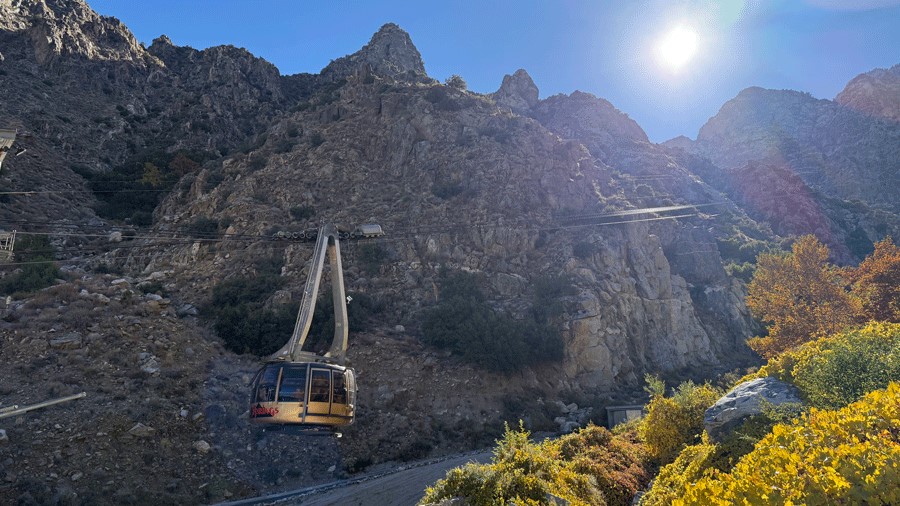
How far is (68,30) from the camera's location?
64562 mm

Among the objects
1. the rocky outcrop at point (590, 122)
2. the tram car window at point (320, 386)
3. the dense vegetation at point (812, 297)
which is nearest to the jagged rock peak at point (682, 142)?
the rocky outcrop at point (590, 122)

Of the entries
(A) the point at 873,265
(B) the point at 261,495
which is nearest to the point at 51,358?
(B) the point at 261,495

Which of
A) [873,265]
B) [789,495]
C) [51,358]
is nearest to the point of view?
[789,495]

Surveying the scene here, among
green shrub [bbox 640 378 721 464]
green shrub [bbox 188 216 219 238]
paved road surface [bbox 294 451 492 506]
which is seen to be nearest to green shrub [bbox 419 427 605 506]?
green shrub [bbox 640 378 721 464]

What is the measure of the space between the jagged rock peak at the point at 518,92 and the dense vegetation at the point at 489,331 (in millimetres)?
62797

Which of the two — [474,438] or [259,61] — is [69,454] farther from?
[259,61]

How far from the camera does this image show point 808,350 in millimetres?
12773

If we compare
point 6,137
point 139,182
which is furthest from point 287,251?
point 139,182

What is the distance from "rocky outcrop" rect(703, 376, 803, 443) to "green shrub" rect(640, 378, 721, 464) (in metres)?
2.70

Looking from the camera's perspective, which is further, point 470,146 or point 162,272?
point 470,146

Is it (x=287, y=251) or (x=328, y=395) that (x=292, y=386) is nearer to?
(x=328, y=395)

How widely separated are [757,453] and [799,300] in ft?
79.1

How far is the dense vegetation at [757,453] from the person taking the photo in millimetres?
5230

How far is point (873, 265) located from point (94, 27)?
86.4m
